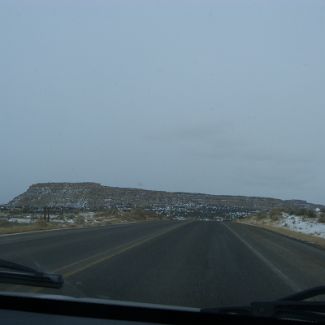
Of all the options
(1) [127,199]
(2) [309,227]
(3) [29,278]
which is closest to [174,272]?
(3) [29,278]

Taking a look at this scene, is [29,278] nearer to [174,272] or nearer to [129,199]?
[174,272]

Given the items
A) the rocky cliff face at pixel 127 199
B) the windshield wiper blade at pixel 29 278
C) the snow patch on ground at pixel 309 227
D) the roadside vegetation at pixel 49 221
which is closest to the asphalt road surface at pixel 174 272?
the windshield wiper blade at pixel 29 278

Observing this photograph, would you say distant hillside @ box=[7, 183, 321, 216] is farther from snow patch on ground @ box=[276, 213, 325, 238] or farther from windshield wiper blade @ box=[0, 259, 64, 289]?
windshield wiper blade @ box=[0, 259, 64, 289]

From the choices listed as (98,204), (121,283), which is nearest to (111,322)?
(121,283)

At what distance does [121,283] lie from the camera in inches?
491

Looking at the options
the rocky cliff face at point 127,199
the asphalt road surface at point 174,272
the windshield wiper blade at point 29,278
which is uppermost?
the rocky cliff face at point 127,199

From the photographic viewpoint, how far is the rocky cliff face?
163125 millimetres

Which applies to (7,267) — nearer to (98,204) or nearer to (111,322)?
(111,322)

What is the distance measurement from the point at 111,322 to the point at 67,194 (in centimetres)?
16486

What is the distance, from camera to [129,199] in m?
172

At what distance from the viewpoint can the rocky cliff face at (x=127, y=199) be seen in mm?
163125

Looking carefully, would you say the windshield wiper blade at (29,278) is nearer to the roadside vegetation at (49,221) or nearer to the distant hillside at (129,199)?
the roadside vegetation at (49,221)

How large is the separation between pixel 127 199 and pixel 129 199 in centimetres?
69

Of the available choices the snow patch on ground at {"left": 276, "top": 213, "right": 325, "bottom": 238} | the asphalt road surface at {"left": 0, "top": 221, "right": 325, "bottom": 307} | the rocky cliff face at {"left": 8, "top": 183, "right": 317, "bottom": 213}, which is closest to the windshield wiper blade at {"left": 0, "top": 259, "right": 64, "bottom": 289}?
the asphalt road surface at {"left": 0, "top": 221, "right": 325, "bottom": 307}
